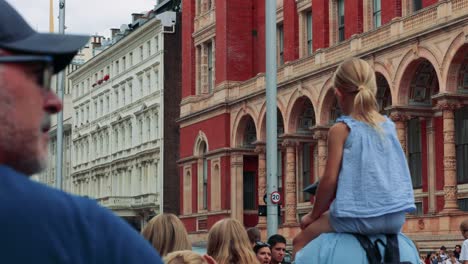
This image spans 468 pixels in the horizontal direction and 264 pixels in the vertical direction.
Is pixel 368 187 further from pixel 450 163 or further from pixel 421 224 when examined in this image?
pixel 421 224

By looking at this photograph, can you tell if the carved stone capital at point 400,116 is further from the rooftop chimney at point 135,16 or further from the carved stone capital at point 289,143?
the rooftop chimney at point 135,16

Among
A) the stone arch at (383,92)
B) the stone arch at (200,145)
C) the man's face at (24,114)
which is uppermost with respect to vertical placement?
the stone arch at (383,92)

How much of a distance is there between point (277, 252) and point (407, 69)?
24336 millimetres

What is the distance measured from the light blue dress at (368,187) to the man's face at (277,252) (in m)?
7.28

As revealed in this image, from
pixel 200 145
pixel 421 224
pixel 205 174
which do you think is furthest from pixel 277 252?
pixel 200 145

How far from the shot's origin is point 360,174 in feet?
15.5

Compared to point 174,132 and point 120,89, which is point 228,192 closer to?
point 174,132

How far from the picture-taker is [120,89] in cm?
7775

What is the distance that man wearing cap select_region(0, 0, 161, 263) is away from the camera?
71.7 inches

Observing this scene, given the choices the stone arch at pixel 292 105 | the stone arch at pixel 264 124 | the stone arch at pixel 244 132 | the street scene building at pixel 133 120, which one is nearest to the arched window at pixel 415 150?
the stone arch at pixel 292 105

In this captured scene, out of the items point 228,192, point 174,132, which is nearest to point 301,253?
point 228,192

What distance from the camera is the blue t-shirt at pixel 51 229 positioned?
1.81 m

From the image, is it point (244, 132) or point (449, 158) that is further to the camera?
point (244, 132)

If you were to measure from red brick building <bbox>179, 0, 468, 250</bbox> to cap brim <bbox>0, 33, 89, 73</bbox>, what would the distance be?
102ft
